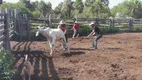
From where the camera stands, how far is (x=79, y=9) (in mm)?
74062

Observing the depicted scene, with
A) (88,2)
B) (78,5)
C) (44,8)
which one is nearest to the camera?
(78,5)

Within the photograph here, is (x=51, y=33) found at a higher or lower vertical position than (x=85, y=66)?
higher

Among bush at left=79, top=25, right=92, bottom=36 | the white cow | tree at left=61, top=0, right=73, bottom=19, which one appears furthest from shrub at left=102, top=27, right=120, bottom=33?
tree at left=61, top=0, right=73, bottom=19

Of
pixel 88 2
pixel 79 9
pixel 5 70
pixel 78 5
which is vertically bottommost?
pixel 79 9

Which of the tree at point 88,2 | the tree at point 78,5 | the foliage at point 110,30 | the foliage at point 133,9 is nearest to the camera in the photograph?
the foliage at point 110,30

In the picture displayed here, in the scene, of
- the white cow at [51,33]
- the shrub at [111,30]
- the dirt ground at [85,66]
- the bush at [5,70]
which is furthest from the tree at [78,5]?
the bush at [5,70]

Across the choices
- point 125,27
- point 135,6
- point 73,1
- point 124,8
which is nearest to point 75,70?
point 125,27

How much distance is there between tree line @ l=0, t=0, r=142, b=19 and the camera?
63.1 m

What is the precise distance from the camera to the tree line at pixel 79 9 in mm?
63125

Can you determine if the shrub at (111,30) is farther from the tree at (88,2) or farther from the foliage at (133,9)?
the foliage at (133,9)

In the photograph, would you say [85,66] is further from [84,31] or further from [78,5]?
[78,5]

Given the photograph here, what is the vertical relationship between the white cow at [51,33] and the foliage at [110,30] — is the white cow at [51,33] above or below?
above

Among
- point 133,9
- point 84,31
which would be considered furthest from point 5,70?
point 133,9

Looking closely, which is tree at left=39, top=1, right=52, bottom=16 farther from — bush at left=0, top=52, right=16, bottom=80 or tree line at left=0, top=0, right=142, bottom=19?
bush at left=0, top=52, right=16, bottom=80
